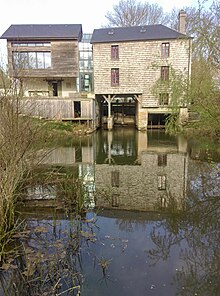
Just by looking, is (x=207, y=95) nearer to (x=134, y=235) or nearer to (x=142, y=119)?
(x=134, y=235)

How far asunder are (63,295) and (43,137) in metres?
4.61

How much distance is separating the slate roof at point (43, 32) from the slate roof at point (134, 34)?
2.37m

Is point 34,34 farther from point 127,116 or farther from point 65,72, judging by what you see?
point 127,116

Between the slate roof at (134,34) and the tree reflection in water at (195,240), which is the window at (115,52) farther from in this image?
the tree reflection in water at (195,240)

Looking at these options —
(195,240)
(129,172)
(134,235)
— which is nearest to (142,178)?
(129,172)

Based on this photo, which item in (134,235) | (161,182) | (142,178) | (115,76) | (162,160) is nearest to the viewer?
(134,235)

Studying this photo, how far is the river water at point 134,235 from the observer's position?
12.1 ft

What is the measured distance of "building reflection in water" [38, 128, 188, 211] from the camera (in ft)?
22.8

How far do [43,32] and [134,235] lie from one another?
24.8 metres

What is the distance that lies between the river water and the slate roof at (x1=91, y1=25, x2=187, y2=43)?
16321mm

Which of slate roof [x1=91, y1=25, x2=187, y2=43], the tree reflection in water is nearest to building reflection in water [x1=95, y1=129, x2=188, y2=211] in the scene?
the tree reflection in water

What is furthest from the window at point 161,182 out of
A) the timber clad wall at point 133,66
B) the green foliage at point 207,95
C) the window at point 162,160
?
the timber clad wall at point 133,66

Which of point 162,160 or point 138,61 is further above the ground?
point 138,61

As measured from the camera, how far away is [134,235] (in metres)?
5.11
